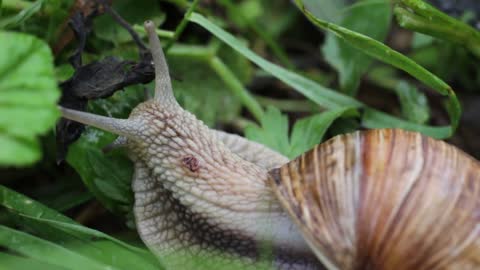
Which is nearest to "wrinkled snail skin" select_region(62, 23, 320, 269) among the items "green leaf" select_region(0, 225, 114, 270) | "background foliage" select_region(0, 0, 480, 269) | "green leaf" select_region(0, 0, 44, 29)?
"background foliage" select_region(0, 0, 480, 269)

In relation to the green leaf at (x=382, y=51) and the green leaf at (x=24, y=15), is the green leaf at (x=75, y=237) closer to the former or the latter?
the green leaf at (x=24, y=15)

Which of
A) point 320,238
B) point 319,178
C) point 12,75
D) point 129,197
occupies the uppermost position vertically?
point 12,75

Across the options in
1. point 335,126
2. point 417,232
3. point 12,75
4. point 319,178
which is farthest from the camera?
point 335,126

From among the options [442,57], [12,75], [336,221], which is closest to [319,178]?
[336,221]

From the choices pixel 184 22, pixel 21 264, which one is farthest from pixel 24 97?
pixel 184 22

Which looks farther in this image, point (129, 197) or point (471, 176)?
point (129, 197)

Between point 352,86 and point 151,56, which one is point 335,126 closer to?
point 352,86

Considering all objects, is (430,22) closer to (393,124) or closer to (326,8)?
(393,124)
